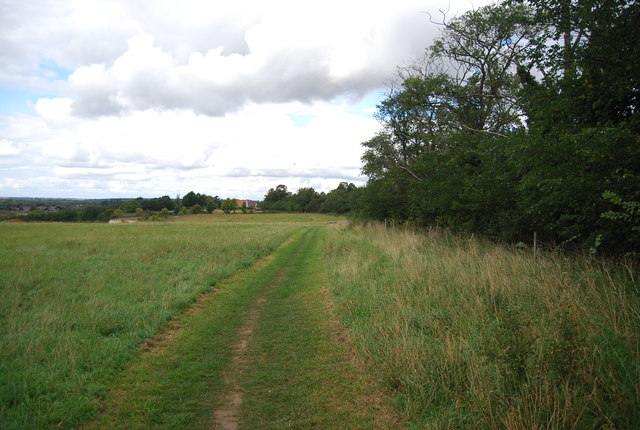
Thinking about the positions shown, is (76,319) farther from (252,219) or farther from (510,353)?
(252,219)

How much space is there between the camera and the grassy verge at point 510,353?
10.6 ft

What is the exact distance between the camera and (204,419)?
3.91 metres

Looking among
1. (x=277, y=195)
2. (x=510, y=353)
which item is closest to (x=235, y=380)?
(x=510, y=353)

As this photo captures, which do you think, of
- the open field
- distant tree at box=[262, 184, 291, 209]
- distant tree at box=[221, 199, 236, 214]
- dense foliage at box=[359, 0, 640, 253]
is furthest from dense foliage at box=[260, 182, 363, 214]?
the open field

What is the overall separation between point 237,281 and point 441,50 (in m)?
17.1

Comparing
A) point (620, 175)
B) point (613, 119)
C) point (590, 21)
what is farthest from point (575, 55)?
point (620, 175)

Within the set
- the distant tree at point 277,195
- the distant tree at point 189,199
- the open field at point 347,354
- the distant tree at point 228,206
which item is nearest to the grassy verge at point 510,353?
the open field at point 347,354

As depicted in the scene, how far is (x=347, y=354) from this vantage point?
5.71 m

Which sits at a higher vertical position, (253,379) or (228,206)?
(228,206)

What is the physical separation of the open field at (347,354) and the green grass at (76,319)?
0.10ft

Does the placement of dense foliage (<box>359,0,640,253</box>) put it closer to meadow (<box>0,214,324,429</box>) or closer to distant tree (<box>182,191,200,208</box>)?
meadow (<box>0,214,324,429</box>)

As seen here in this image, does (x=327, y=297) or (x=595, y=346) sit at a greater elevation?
(x=595, y=346)

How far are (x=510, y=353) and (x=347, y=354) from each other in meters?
2.53

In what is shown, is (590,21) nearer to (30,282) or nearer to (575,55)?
(575,55)
